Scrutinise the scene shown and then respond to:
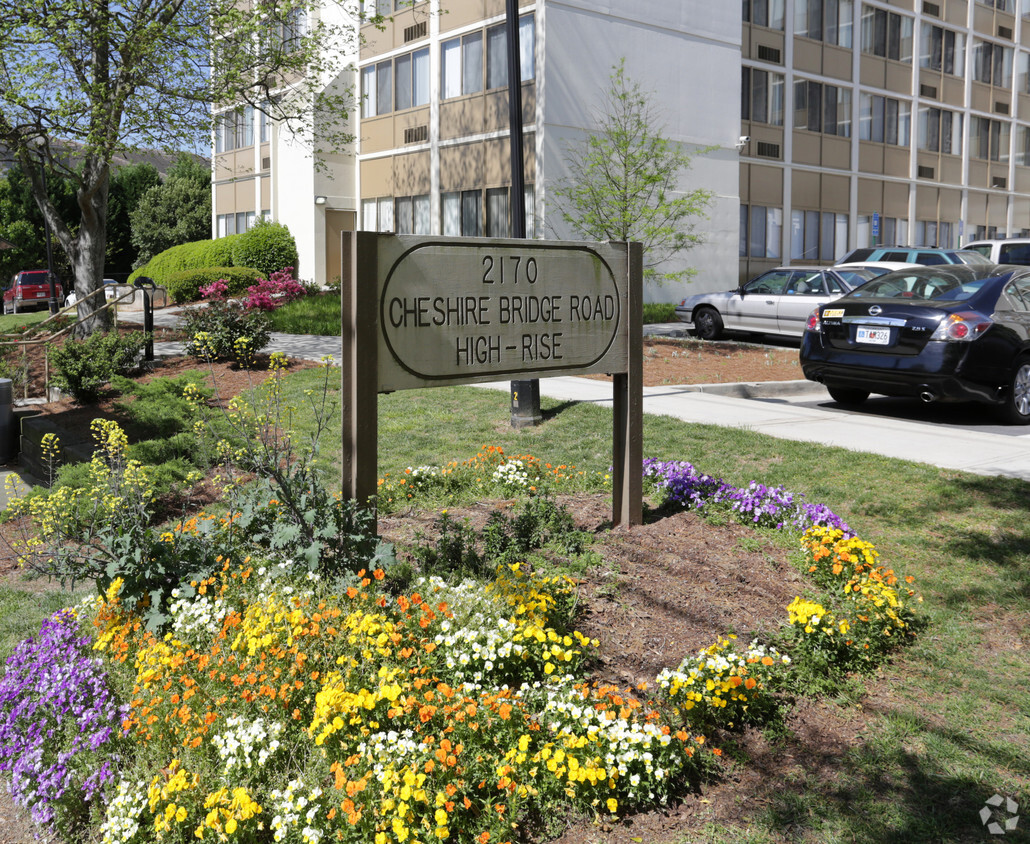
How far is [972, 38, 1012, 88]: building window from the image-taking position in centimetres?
3844

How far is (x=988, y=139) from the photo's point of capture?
39.2 meters

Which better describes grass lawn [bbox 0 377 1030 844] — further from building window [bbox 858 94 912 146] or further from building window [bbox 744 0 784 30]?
building window [bbox 858 94 912 146]

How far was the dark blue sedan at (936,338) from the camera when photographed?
9430 mm

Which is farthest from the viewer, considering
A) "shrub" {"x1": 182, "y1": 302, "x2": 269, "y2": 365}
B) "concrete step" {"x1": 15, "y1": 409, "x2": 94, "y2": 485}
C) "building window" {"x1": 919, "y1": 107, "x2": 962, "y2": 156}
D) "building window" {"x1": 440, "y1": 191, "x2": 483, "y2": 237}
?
"building window" {"x1": 919, "y1": 107, "x2": 962, "y2": 156}

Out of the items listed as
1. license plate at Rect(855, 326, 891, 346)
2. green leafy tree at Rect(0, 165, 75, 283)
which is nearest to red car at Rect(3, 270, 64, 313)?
green leafy tree at Rect(0, 165, 75, 283)

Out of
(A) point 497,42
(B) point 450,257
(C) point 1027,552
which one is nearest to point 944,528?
(C) point 1027,552

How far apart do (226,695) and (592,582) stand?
6.14 feet

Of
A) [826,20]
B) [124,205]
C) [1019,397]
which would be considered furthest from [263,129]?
[1019,397]

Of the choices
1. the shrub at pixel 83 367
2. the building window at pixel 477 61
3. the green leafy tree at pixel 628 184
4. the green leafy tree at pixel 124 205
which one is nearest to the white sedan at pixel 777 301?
the green leafy tree at pixel 628 184

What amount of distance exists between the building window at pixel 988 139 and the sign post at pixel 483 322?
38.3 m

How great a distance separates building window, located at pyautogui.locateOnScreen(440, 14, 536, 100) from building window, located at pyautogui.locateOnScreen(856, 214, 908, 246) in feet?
48.4

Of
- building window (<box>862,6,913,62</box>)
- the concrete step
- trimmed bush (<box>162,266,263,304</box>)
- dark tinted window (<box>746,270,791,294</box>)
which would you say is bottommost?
the concrete step

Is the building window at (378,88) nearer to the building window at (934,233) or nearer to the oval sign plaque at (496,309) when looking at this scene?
the building window at (934,233)

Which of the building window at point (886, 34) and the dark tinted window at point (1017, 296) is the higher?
the building window at point (886, 34)
